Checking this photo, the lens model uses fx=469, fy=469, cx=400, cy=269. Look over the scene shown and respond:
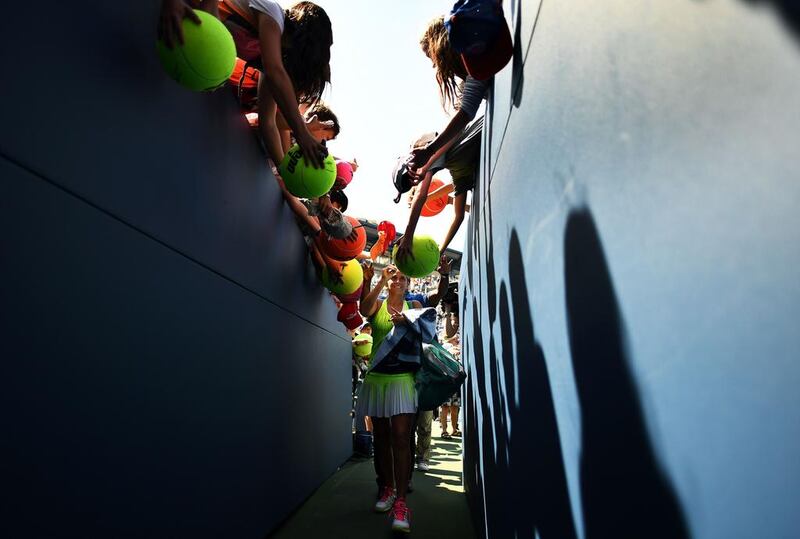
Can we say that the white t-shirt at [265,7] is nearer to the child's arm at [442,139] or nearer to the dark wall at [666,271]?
the child's arm at [442,139]

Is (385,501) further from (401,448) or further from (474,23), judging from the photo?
(474,23)

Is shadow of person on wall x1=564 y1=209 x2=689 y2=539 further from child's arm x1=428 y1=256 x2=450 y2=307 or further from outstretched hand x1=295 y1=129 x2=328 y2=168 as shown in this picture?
child's arm x1=428 y1=256 x2=450 y2=307

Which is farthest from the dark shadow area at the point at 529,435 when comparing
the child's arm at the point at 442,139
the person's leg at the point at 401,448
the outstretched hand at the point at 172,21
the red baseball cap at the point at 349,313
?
the red baseball cap at the point at 349,313

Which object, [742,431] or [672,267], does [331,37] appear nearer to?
[672,267]

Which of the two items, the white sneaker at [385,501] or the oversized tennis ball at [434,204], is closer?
the white sneaker at [385,501]

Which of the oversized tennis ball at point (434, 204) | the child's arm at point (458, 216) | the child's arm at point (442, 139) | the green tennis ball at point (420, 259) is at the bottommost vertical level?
the green tennis ball at point (420, 259)

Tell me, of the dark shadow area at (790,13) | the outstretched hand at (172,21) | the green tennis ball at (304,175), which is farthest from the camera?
the green tennis ball at (304,175)

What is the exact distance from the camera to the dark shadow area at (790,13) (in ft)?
1.31

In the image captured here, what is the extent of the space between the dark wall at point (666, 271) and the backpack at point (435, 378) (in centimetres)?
214

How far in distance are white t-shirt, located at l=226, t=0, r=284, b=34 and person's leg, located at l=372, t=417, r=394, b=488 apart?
2811 mm

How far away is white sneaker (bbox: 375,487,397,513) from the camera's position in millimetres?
3551

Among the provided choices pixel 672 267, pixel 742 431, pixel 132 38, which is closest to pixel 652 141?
pixel 672 267

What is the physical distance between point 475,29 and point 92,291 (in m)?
1.47

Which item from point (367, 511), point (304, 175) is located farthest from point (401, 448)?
point (304, 175)
